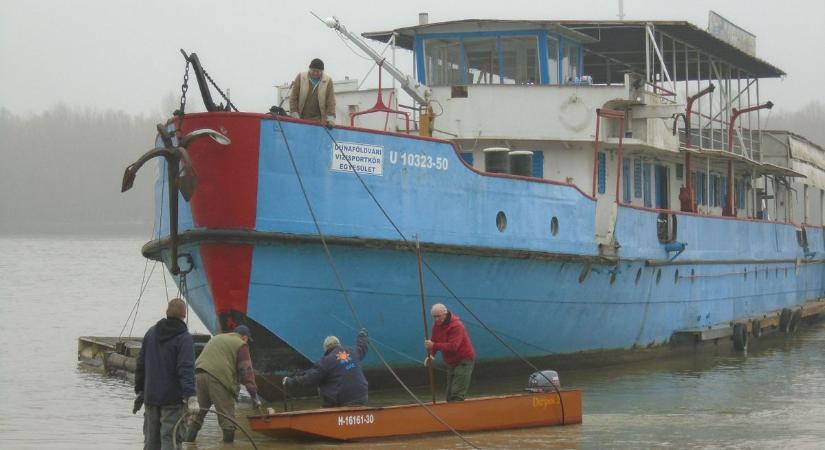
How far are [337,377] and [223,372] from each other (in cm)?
113

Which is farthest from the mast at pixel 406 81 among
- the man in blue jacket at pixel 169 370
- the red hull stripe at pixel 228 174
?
the man in blue jacket at pixel 169 370

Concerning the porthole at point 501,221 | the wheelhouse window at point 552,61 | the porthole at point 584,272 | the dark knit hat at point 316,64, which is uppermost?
the wheelhouse window at point 552,61

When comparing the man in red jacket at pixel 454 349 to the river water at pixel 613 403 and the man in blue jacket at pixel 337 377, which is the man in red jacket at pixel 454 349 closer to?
the river water at pixel 613 403

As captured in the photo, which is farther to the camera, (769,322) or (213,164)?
(769,322)

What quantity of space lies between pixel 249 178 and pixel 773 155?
16.4m

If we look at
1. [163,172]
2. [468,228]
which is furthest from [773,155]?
[163,172]

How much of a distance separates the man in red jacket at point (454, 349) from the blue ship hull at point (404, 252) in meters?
1.78

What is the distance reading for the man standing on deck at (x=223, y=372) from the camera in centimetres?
1260

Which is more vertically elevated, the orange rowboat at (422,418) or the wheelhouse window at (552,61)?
the wheelhouse window at (552,61)

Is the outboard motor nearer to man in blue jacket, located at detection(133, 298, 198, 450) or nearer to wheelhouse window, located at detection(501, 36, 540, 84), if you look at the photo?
man in blue jacket, located at detection(133, 298, 198, 450)

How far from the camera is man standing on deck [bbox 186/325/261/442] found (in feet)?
41.3

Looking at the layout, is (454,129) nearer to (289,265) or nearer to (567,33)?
(567,33)

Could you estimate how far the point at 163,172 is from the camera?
1658 cm

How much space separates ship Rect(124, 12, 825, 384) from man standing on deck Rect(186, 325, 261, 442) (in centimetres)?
193
